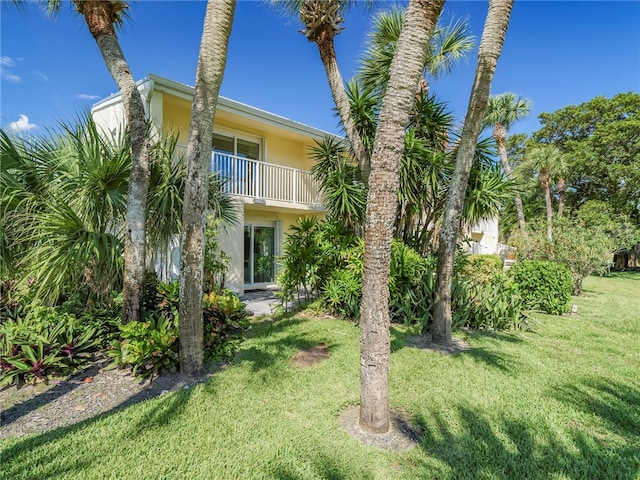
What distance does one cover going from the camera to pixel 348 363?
4805mm

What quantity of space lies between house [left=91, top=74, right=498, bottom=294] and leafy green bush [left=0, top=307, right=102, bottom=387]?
4281 mm

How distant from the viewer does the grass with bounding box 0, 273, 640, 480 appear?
260cm

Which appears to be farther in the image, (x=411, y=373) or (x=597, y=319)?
(x=597, y=319)

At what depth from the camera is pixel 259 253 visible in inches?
493

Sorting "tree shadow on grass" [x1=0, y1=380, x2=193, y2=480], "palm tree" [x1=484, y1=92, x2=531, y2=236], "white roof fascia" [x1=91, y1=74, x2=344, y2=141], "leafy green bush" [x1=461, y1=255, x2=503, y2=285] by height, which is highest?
"palm tree" [x1=484, y1=92, x2=531, y2=236]

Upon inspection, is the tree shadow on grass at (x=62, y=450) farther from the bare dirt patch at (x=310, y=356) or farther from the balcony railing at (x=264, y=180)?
the balcony railing at (x=264, y=180)

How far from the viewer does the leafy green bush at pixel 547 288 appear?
335 inches

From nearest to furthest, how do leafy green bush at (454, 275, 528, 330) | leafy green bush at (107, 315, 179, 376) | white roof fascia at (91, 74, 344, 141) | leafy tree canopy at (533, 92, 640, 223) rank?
leafy green bush at (107, 315, 179, 376) → leafy green bush at (454, 275, 528, 330) → white roof fascia at (91, 74, 344, 141) → leafy tree canopy at (533, 92, 640, 223)

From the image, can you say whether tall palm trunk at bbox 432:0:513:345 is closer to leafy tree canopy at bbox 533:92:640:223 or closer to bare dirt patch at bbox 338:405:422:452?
bare dirt patch at bbox 338:405:422:452

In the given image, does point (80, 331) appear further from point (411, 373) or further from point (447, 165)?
point (447, 165)

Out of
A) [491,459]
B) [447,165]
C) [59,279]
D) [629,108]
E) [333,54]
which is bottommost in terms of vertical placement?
[491,459]

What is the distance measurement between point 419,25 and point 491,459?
405 centimetres

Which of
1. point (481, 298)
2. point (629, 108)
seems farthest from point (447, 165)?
point (629, 108)

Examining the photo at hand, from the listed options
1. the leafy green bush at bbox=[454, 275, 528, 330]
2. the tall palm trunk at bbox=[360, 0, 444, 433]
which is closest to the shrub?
the leafy green bush at bbox=[454, 275, 528, 330]
